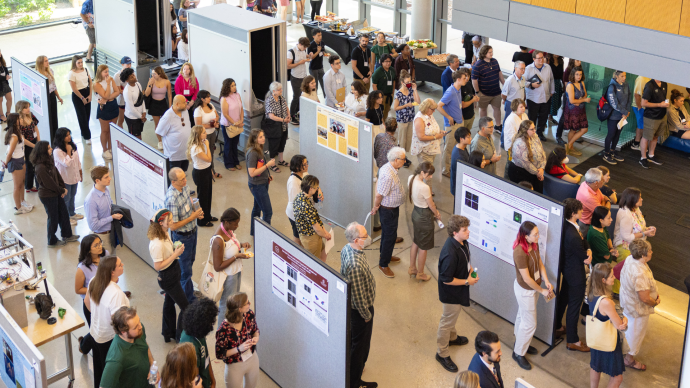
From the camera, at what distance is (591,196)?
6.94 meters

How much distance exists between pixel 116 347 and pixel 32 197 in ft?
17.8

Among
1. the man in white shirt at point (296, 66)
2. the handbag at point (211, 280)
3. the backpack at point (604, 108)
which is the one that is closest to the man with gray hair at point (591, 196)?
the backpack at point (604, 108)

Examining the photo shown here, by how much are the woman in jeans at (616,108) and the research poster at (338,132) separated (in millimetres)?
4525

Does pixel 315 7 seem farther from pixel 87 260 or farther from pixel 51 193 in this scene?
pixel 87 260

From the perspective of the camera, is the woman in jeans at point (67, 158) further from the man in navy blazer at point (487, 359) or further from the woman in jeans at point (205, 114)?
the man in navy blazer at point (487, 359)

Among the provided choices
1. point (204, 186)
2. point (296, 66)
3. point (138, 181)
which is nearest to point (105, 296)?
point (138, 181)

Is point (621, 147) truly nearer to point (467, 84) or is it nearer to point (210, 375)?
point (467, 84)

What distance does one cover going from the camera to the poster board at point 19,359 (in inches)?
155

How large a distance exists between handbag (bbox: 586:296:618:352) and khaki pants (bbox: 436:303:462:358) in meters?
1.16

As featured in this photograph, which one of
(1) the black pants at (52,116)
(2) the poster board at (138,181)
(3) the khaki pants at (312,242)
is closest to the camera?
(3) the khaki pants at (312,242)

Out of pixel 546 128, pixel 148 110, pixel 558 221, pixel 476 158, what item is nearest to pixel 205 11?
pixel 148 110

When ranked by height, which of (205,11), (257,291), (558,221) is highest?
(205,11)

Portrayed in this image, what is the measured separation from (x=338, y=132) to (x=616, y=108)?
15.3 ft

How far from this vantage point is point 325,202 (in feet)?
28.6
